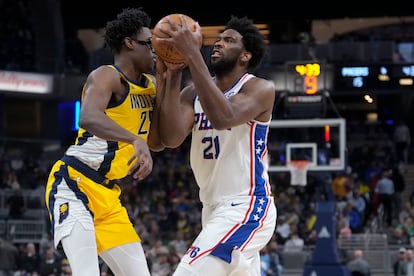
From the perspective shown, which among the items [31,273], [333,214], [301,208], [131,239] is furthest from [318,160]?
[131,239]

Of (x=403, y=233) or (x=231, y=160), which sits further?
(x=403, y=233)

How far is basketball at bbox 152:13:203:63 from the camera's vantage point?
5891 mm

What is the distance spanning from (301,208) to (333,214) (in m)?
3.79

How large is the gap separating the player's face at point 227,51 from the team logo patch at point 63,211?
1301 millimetres

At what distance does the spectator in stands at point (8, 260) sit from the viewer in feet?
61.4

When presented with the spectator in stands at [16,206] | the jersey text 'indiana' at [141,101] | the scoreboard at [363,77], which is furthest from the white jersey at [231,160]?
the scoreboard at [363,77]

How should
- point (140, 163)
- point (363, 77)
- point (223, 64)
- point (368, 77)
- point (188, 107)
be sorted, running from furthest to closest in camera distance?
point (363, 77)
point (368, 77)
point (188, 107)
point (223, 64)
point (140, 163)

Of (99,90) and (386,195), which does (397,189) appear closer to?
(386,195)

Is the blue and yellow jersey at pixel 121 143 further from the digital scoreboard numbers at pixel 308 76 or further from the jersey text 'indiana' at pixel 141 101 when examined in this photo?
the digital scoreboard numbers at pixel 308 76

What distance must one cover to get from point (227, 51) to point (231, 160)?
2.33ft

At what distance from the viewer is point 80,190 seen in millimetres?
6434

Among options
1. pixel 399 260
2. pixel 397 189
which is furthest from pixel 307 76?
pixel 397 189

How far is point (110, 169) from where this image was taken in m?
6.48

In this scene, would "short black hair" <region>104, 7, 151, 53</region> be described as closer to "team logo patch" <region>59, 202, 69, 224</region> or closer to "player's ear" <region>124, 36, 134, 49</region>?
"player's ear" <region>124, 36, 134, 49</region>
